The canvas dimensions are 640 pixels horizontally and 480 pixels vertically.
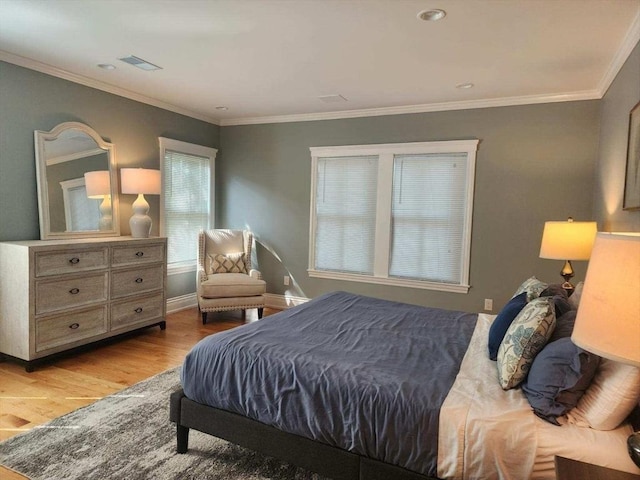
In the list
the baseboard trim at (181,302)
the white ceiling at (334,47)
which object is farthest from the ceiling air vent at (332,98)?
the baseboard trim at (181,302)

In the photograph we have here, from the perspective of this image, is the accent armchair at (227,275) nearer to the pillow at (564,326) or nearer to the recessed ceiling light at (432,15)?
the recessed ceiling light at (432,15)

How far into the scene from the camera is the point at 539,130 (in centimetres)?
414

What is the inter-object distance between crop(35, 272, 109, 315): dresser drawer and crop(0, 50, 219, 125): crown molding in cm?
185

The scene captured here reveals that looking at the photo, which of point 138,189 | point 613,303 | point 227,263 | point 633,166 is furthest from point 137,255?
point 633,166

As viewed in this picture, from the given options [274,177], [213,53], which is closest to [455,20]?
[213,53]

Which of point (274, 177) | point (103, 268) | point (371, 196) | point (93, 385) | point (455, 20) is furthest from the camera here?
point (274, 177)

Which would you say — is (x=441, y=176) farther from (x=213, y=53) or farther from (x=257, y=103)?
(x=213, y=53)

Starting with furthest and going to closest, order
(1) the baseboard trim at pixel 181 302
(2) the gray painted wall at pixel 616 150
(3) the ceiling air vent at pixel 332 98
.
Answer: (1) the baseboard trim at pixel 181 302, (3) the ceiling air vent at pixel 332 98, (2) the gray painted wall at pixel 616 150

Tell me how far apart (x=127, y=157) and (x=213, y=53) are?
6.23ft

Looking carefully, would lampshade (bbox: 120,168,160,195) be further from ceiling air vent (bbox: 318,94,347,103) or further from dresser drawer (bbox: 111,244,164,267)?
ceiling air vent (bbox: 318,94,347,103)

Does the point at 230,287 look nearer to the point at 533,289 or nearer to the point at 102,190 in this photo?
the point at 102,190

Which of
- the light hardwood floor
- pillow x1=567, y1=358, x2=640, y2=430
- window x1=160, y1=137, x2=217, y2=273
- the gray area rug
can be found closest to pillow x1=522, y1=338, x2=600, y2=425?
pillow x1=567, y1=358, x2=640, y2=430

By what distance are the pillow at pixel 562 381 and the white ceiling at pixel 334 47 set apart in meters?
1.94

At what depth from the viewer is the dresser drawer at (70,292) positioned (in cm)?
326
